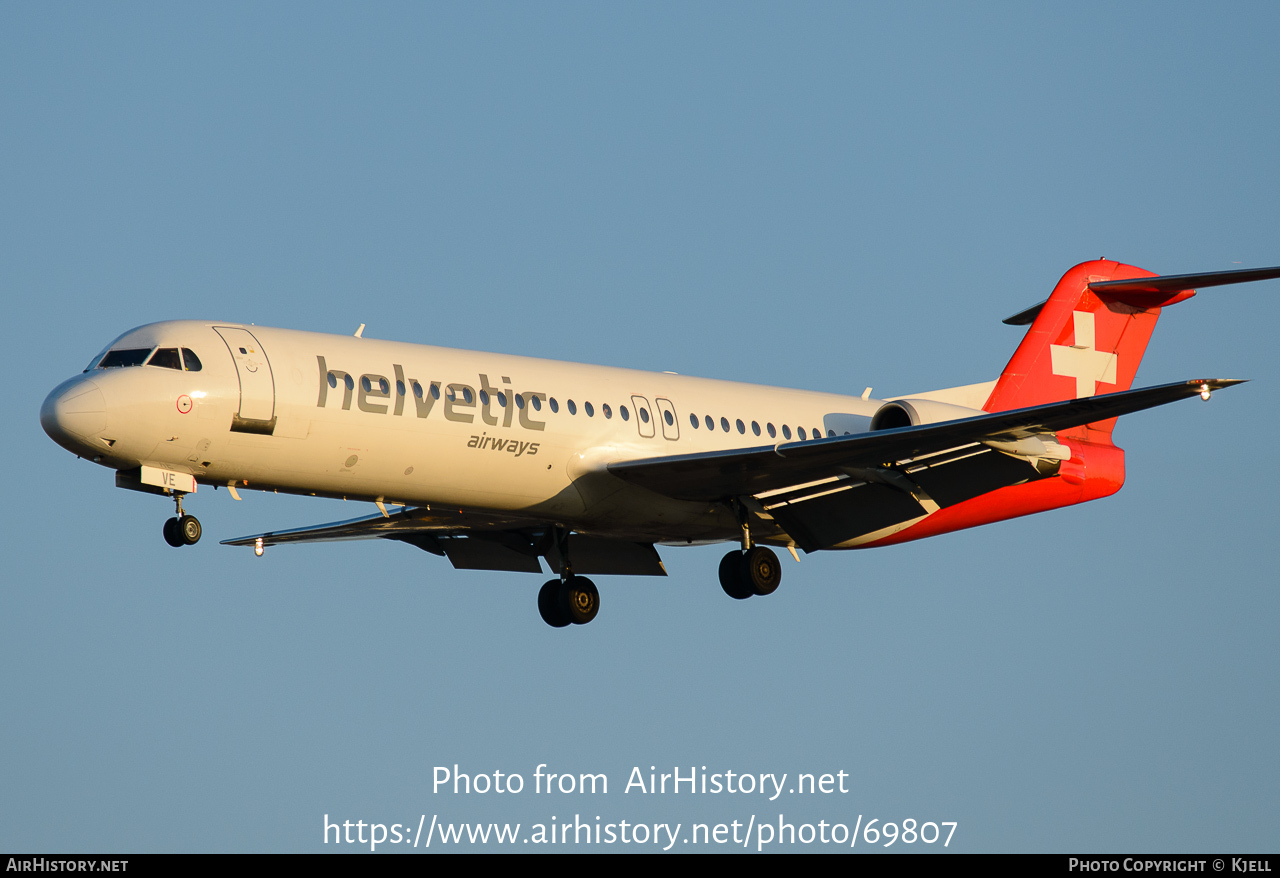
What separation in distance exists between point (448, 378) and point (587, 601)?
5.69 m

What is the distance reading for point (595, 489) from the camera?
23.9 metres

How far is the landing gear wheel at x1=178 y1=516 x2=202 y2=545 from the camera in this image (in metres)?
20.5

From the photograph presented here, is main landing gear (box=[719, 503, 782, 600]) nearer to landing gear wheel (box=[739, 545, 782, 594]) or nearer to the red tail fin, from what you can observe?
landing gear wheel (box=[739, 545, 782, 594])

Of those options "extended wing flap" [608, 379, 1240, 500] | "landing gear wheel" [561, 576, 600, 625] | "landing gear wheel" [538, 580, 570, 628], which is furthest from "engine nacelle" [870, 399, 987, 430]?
"landing gear wheel" [538, 580, 570, 628]

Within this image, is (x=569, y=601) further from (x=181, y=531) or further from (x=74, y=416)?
(x=74, y=416)

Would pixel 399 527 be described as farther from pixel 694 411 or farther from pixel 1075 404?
pixel 1075 404

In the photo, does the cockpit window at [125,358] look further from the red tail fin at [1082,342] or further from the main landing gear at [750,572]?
the red tail fin at [1082,342]

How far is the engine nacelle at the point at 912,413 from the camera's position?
84.6 feet

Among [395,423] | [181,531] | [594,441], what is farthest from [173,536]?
[594,441]

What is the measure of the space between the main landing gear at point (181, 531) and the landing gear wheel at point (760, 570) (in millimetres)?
8550

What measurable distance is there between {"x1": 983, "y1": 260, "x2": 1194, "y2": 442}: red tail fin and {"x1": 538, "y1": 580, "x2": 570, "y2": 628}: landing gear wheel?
835cm

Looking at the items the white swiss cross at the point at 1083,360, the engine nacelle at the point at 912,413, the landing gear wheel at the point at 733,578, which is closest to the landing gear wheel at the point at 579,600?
the landing gear wheel at the point at 733,578

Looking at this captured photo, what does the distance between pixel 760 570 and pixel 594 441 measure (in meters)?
3.49

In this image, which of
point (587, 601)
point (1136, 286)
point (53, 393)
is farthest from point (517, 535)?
point (1136, 286)
